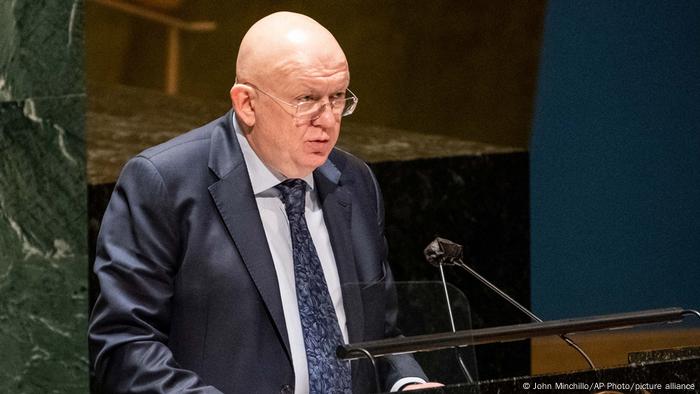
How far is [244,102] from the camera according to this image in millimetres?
3020

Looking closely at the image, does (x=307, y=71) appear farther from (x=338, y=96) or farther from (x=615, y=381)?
(x=615, y=381)

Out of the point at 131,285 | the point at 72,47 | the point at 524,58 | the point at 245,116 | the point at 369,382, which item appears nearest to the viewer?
the point at 369,382

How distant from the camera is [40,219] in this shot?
15.3 feet

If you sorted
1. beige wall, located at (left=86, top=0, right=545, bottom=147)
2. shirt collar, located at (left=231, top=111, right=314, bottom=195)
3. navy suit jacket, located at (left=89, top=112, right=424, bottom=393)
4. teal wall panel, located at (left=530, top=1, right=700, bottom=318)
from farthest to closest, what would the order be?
teal wall panel, located at (left=530, top=1, right=700, bottom=318) < beige wall, located at (left=86, top=0, right=545, bottom=147) < shirt collar, located at (left=231, top=111, right=314, bottom=195) < navy suit jacket, located at (left=89, top=112, right=424, bottom=393)

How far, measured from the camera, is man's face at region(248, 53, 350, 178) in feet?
9.62

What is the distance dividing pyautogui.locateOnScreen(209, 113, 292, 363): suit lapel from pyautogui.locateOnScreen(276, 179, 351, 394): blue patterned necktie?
0.19 ft

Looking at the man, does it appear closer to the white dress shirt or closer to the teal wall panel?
the white dress shirt

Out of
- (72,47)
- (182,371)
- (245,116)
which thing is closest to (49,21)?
(72,47)

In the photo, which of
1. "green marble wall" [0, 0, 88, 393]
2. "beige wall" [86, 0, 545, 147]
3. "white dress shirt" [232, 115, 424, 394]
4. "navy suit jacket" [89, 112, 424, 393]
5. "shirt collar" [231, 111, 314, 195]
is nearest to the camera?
"navy suit jacket" [89, 112, 424, 393]

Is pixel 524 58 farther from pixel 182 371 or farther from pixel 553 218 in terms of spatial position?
pixel 182 371

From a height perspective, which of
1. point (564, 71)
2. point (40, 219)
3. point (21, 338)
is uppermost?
point (564, 71)

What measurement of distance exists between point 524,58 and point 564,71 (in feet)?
0.77

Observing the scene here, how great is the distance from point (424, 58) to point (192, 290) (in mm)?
2679

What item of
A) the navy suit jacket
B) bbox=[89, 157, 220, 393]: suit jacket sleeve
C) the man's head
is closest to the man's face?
the man's head
